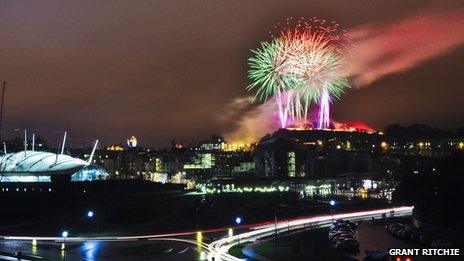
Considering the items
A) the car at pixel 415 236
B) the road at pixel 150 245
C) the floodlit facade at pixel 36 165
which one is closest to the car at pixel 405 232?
the car at pixel 415 236

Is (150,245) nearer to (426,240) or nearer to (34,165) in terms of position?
(426,240)

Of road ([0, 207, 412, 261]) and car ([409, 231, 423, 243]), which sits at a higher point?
car ([409, 231, 423, 243])

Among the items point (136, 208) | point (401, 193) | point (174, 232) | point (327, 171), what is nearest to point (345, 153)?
point (327, 171)

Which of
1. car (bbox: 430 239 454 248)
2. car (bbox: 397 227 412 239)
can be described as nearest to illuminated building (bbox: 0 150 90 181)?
car (bbox: 397 227 412 239)

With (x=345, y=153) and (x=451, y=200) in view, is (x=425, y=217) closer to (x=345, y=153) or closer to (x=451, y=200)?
(x=451, y=200)

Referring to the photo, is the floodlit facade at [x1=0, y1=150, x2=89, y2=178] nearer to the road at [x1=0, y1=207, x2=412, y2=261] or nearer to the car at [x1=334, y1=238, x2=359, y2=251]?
the road at [x1=0, y1=207, x2=412, y2=261]

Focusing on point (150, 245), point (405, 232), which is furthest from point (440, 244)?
point (150, 245)

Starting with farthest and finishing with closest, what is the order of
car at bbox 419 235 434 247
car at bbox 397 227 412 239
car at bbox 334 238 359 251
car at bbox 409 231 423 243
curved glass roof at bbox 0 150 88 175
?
1. curved glass roof at bbox 0 150 88 175
2. car at bbox 397 227 412 239
3. car at bbox 409 231 423 243
4. car at bbox 419 235 434 247
5. car at bbox 334 238 359 251
